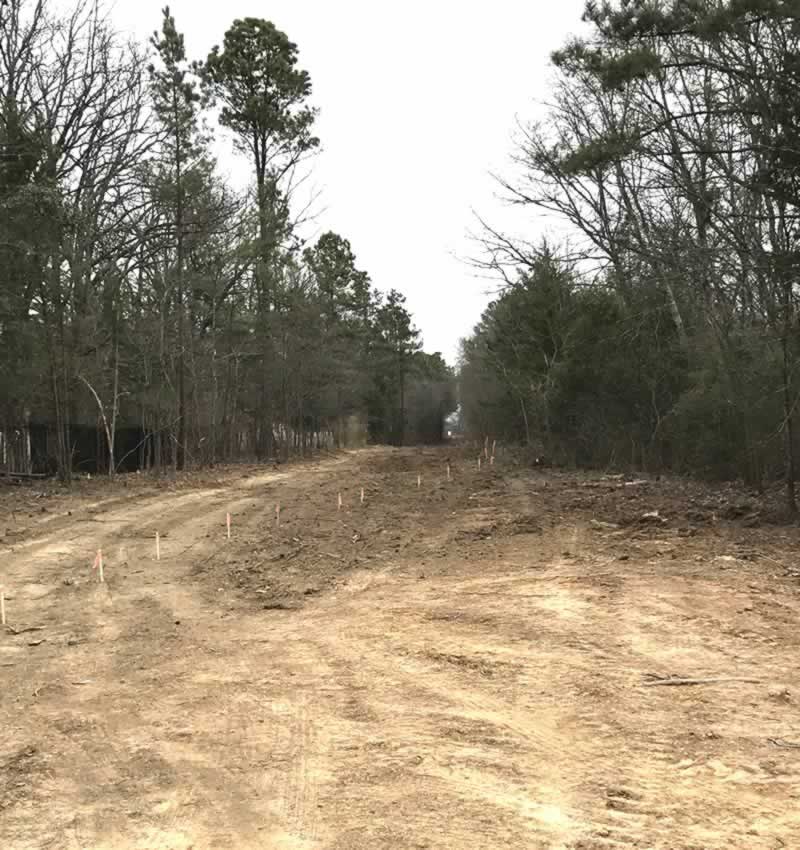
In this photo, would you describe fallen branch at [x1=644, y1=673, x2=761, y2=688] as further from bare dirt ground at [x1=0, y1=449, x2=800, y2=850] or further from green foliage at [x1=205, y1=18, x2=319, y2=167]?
green foliage at [x1=205, y1=18, x2=319, y2=167]

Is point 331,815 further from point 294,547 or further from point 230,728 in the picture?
point 294,547

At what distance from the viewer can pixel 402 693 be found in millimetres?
5535

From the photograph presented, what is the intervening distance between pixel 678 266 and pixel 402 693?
1240 cm

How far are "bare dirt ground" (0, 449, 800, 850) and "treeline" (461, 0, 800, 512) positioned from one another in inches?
218

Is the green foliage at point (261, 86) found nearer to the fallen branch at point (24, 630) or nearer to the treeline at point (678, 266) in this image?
the treeline at point (678, 266)

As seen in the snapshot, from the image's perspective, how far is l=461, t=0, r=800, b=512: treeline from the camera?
492 inches

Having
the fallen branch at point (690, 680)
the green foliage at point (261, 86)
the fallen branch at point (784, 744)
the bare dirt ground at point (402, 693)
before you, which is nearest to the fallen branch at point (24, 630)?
the bare dirt ground at point (402, 693)

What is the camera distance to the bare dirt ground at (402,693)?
3783 millimetres

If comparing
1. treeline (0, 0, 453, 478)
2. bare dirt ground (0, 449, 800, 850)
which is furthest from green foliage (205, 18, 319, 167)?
bare dirt ground (0, 449, 800, 850)

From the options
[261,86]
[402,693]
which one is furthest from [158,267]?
[402,693]

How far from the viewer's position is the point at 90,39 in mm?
22734

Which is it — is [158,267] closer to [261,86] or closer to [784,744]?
[261,86]

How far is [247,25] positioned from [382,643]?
3373 centimetres

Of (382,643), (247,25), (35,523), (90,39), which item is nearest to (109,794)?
(382,643)
